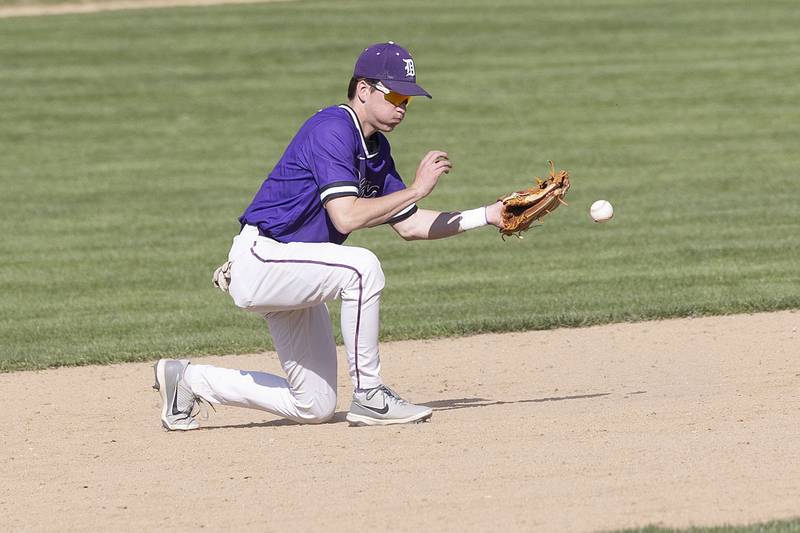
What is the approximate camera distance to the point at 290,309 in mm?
6383

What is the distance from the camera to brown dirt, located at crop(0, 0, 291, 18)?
80.9ft

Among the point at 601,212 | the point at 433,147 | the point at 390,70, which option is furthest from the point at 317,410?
the point at 433,147

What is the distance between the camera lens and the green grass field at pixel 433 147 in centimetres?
1017

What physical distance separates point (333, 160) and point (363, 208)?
0.26 m

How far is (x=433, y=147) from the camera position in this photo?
17.0 m

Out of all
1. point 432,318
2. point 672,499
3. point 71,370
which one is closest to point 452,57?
point 432,318

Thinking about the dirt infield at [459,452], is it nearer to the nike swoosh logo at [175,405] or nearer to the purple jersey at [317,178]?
the nike swoosh logo at [175,405]

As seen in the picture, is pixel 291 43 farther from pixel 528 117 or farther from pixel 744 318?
pixel 744 318

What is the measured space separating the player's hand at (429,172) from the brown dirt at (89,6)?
19.6m

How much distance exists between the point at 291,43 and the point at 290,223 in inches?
646

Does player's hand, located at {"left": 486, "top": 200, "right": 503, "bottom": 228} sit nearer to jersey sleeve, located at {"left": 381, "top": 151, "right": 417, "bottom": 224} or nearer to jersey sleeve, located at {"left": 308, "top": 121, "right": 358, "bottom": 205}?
jersey sleeve, located at {"left": 381, "top": 151, "right": 417, "bottom": 224}

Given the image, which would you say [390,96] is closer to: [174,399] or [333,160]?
[333,160]

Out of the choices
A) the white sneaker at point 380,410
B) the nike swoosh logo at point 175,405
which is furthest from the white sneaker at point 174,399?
the white sneaker at point 380,410

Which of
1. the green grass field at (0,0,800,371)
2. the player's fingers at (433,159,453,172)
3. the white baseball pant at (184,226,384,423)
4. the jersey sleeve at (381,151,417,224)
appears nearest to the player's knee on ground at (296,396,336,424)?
the white baseball pant at (184,226,384,423)
